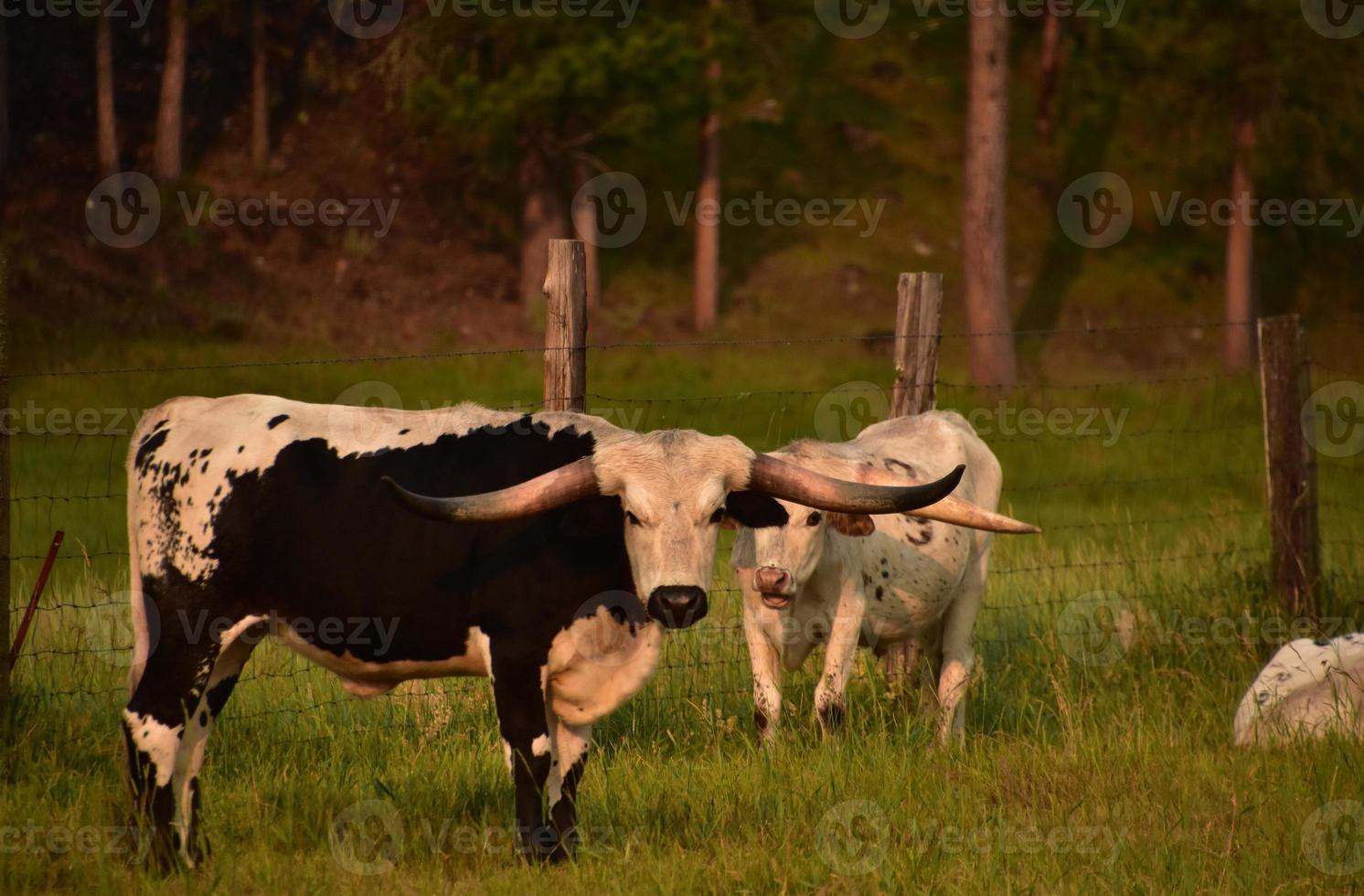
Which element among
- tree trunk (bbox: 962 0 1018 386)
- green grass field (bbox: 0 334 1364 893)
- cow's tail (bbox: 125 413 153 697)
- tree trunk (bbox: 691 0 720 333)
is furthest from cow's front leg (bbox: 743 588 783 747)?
tree trunk (bbox: 691 0 720 333)

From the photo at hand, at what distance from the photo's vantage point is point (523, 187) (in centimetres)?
2219

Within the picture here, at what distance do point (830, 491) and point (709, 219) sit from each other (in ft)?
57.4

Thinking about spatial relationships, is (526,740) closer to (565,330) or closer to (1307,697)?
(565,330)

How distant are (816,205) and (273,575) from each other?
71.9ft

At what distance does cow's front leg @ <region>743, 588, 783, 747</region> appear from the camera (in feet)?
20.7

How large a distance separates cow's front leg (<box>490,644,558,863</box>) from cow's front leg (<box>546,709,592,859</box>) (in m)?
0.05

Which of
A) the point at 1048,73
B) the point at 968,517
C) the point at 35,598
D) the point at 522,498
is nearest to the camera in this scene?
the point at 522,498

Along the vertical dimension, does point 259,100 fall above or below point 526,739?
above

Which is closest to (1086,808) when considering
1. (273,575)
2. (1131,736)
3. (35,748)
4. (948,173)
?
(1131,736)

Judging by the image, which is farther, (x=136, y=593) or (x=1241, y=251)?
(x=1241, y=251)

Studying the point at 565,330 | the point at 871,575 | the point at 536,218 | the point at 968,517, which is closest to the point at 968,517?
the point at 968,517

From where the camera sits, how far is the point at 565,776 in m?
4.90

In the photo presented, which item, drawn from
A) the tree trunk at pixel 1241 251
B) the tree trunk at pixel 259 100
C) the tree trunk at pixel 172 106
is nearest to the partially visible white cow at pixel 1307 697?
the tree trunk at pixel 1241 251

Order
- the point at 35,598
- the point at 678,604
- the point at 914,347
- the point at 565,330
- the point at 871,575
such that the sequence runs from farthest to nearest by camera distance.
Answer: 1. the point at 914,347
2. the point at 871,575
3. the point at 565,330
4. the point at 35,598
5. the point at 678,604
